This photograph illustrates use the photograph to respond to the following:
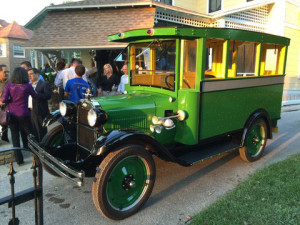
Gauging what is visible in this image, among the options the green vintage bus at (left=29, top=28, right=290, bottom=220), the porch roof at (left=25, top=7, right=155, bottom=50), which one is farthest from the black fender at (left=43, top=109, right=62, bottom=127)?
the porch roof at (left=25, top=7, right=155, bottom=50)

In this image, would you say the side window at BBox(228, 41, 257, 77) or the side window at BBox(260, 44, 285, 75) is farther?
the side window at BBox(260, 44, 285, 75)

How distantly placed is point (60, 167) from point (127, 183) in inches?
31.0

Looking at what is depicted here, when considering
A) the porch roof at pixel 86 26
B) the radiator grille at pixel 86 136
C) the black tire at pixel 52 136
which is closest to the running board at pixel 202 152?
the radiator grille at pixel 86 136

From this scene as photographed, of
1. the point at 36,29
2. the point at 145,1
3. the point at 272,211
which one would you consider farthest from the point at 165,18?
the point at 272,211

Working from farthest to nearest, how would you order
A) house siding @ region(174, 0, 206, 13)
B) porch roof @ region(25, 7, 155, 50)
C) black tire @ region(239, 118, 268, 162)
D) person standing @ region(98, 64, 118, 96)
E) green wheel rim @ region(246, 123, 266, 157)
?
house siding @ region(174, 0, 206, 13), porch roof @ region(25, 7, 155, 50), person standing @ region(98, 64, 118, 96), green wheel rim @ region(246, 123, 266, 157), black tire @ region(239, 118, 268, 162)

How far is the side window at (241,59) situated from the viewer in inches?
166

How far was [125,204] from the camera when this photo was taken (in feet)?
10.3

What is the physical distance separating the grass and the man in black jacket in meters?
3.51

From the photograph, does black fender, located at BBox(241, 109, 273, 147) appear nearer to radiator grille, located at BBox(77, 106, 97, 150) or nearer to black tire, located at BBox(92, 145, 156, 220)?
black tire, located at BBox(92, 145, 156, 220)

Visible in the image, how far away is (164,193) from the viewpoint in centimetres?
370

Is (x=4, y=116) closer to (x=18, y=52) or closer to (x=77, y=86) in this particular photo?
(x=77, y=86)

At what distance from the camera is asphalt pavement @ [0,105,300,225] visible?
310cm

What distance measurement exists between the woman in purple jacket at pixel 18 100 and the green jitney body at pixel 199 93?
1.68 meters

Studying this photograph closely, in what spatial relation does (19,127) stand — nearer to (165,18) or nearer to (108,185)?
(108,185)
